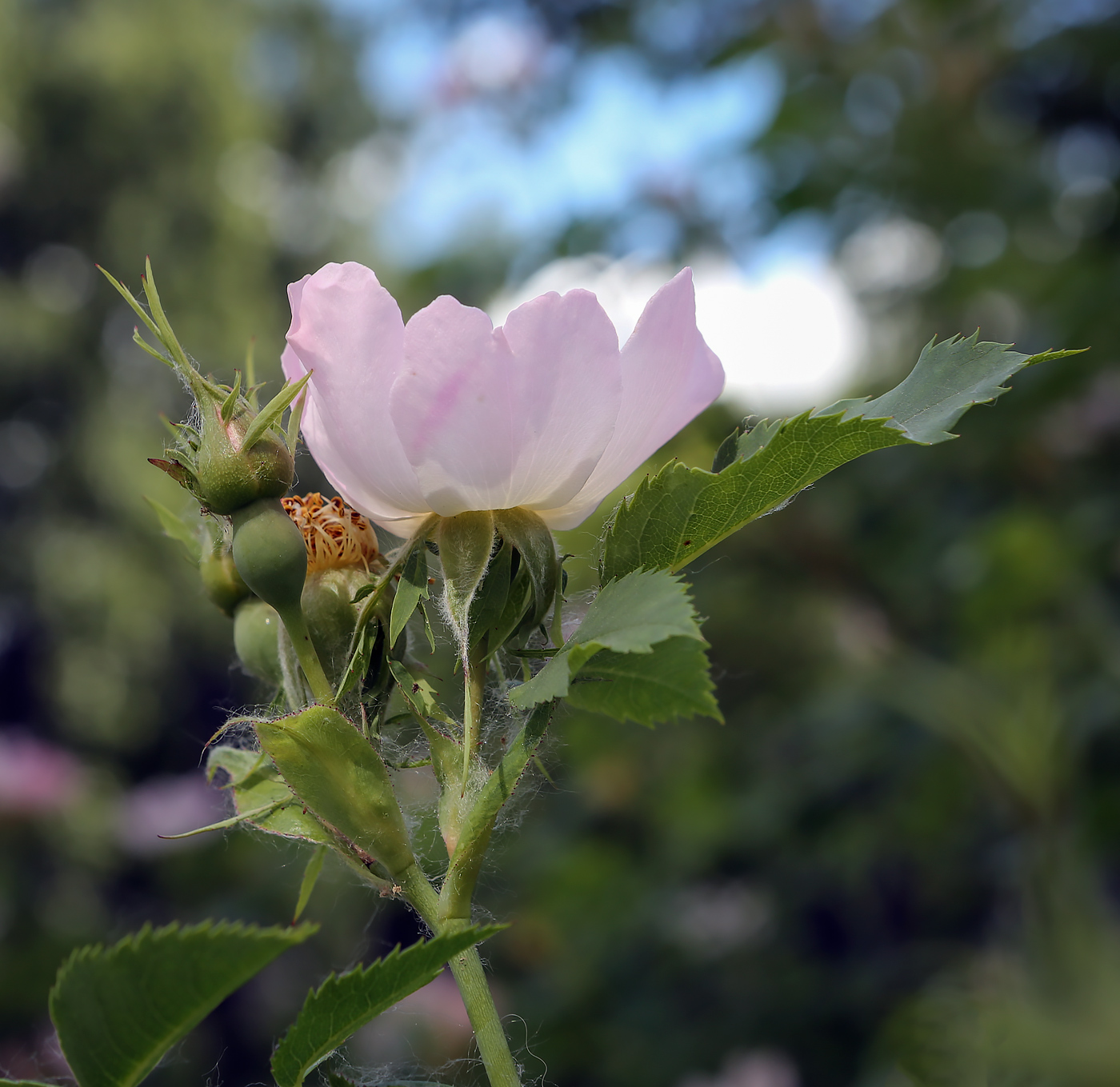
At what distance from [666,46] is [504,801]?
188 cm

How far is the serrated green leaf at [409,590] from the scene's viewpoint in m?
0.32

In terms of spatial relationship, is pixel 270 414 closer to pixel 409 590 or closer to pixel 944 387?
pixel 409 590

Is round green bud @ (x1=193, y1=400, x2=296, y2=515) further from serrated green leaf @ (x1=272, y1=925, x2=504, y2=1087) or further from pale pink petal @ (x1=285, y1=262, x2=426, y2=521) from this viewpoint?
serrated green leaf @ (x1=272, y1=925, x2=504, y2=1087)

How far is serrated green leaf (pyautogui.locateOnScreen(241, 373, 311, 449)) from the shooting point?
307 millimetres

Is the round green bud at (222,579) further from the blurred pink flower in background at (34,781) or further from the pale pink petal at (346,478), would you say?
the blurred pink flower in background at (34,781)

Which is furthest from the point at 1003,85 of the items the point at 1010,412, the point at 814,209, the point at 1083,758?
the point at 1083,758

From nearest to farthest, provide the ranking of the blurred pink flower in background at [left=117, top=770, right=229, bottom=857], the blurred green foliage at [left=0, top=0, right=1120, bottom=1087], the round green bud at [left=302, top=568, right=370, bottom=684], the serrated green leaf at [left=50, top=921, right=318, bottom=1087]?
the serrated green leaf at [left=50, top=921, right=318, bottom=1087] → the round green bud at [left=302, top=568, right=370, bottom=684] → the blurred green foliage at [left=0, top=0, right=1120, bottom=1087] → the blurred pink flower in background at [left=117, top=770, right=229, bottom=857]

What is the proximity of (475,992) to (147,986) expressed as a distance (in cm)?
10

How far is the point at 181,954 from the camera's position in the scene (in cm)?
25

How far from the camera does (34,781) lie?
287cm

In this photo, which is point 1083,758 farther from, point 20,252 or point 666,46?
point 20,252

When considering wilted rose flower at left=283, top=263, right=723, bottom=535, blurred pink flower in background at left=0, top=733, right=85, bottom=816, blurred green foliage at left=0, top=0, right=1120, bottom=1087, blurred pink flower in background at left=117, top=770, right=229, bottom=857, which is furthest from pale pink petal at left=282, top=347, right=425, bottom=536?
blurred pink flower in background at left=0, top=733, right=85, bottom=816

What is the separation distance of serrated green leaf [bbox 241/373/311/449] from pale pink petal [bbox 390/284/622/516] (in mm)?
31

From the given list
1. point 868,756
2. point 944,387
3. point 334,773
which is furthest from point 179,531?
point 868,756
